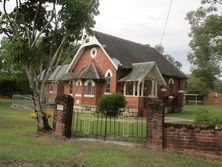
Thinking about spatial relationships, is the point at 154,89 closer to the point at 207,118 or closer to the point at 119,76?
the point at 119,76

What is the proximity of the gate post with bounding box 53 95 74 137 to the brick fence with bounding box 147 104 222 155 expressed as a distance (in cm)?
384

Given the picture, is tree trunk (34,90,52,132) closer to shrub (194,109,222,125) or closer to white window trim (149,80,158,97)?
shrub (194,109,222,125)

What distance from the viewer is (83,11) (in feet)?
51.2

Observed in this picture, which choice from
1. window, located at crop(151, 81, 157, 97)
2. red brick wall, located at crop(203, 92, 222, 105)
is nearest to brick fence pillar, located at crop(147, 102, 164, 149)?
window, located at crop(151, 81, 157, 97)

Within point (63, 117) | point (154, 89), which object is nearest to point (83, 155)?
point (63, 117)

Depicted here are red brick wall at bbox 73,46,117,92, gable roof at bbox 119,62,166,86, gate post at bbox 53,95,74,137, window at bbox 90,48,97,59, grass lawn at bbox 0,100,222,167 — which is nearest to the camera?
→ grass lawn at bbox 0,100,222,167

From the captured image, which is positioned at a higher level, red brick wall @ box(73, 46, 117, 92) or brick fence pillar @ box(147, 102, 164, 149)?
red brick wall @ box(73, 46, 117, 92)

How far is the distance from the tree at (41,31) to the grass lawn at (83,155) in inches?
138

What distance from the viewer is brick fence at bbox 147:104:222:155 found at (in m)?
11.0

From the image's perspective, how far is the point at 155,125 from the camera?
12148mm

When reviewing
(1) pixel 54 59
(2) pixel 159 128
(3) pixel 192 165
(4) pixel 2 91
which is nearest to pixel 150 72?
(1) pixel 54 59

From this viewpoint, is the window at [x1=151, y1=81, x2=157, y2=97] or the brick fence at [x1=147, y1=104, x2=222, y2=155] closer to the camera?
the brick fence at [x1=147, y1=104, x2=222, y2=155]

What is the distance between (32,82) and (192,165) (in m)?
8.65

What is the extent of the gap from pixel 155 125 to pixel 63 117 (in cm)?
428
